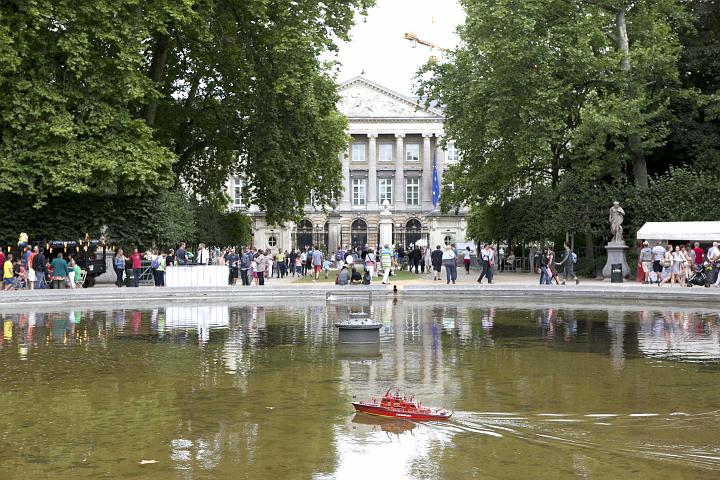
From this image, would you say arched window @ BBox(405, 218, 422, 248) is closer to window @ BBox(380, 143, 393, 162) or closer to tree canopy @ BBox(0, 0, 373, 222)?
window @ BBox(380, 143, 393, 162)

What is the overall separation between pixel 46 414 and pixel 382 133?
90122 mm

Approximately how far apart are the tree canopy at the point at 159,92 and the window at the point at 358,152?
61012 mm

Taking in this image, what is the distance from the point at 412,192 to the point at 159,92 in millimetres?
66595

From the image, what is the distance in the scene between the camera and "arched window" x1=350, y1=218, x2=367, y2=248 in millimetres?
95125

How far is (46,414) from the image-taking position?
9.38 m

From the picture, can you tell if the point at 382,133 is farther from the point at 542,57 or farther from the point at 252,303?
the point at 252,303

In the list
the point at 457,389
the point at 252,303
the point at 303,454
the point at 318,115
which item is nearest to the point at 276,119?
the point at 318,115

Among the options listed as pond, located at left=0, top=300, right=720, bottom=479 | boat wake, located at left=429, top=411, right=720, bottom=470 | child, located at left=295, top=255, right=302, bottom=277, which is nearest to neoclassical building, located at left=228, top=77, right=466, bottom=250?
child, located at left=295, top=255, right=302, bottom=277

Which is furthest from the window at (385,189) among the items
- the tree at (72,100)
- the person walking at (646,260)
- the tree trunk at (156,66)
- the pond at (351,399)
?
the pond at (351,399)

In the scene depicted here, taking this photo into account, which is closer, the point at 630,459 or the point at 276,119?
the point at 630,459

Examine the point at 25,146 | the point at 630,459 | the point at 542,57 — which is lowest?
the point at 630,459

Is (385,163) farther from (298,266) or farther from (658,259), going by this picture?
(658,259)

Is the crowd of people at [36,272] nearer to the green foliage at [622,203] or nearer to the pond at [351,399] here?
the pond at [351,399]

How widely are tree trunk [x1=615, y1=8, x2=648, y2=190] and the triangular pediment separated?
60401mm
